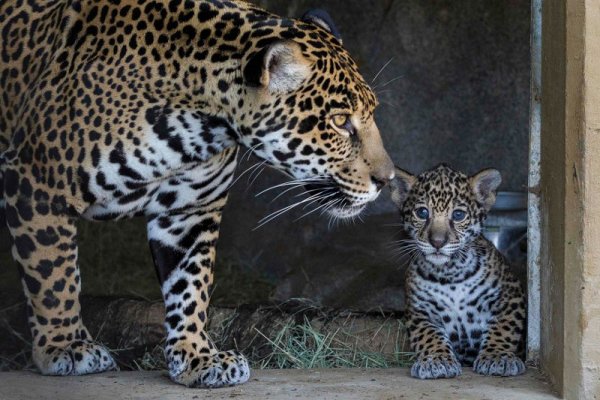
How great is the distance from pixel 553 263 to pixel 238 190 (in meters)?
5.79

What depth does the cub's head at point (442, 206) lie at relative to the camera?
7.93 m

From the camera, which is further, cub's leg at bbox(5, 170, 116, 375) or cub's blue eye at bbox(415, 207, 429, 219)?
cub's blue eye at bbox(415, 207, 429, 219)

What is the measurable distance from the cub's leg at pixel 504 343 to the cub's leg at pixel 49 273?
2.40m

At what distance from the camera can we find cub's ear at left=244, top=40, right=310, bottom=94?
246 inches

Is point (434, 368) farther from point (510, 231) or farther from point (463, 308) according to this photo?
point (510, 231)

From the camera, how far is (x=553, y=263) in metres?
6.70

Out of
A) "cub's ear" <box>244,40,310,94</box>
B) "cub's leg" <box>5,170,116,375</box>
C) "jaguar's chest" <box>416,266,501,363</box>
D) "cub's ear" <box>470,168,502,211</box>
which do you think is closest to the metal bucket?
"cub's ear" <box>470,168,502,211</box>

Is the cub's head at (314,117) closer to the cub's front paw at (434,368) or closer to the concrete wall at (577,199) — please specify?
the concrete wall at (577,199)

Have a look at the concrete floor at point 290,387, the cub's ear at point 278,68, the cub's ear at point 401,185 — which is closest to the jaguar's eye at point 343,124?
the cub's ear at point 278,68

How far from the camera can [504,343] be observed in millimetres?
7676

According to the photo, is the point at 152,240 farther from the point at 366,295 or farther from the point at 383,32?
the point at 383,32

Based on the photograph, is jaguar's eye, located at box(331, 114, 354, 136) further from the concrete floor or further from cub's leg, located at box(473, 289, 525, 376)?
cub's leg, located at box(473, 289, 525, 376)

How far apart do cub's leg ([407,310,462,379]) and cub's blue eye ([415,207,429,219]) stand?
0.67 m

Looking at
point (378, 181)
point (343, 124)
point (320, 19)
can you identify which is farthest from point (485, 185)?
point (343, 124)
